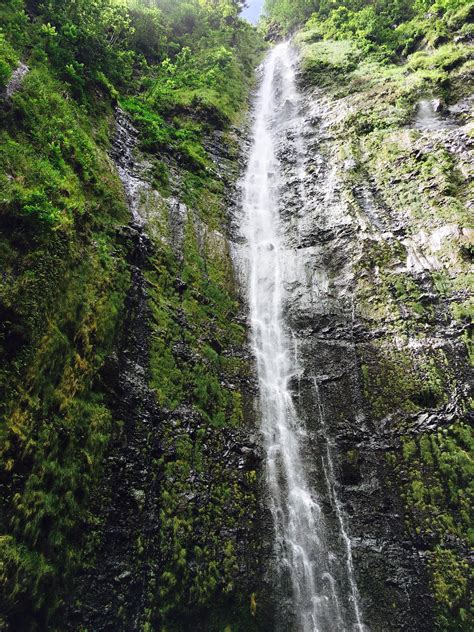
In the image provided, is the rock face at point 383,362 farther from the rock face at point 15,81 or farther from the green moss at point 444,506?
the rock face at point 15,81

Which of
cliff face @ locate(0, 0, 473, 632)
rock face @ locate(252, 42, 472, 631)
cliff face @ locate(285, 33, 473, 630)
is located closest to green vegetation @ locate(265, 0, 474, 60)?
cliff face @ locate(285, 33, 473, 630)

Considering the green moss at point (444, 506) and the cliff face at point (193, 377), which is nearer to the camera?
the cliff face at point (193, 377)

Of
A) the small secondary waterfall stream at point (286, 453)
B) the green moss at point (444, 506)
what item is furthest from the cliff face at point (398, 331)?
the small secondary waterfall stream at point (286, 453)

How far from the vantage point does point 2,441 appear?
20.3 ft

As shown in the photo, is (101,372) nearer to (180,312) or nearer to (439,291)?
(180,312)

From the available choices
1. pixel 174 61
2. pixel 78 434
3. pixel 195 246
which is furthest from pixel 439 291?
pixel 174 61

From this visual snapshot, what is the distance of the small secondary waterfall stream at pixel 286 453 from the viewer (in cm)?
874

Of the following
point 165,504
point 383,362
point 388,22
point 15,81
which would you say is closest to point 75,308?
point 165,504

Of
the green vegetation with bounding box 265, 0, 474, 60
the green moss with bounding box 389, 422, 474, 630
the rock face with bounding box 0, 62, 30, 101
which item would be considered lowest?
the green moss with bounding box 389, 422, 474, 630

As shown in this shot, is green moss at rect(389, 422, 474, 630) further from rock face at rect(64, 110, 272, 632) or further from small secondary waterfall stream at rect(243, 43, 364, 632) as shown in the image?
rock face at rect(64, 110, 272, 632)

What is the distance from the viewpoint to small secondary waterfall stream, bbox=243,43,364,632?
874cm

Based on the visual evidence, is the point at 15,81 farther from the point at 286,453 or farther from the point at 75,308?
the point at 286,453

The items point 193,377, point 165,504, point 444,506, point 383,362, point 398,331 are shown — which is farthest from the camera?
point 398,331

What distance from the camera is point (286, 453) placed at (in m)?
11.0
